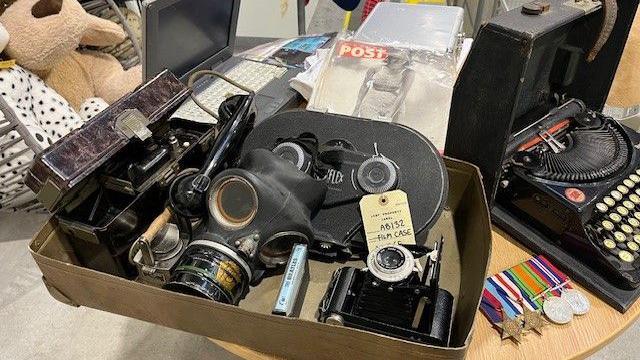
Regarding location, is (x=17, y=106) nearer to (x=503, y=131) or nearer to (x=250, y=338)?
(x=250, y=338)

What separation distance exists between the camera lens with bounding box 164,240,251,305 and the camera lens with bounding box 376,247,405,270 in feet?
0.62

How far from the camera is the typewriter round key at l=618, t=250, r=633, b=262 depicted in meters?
0.79

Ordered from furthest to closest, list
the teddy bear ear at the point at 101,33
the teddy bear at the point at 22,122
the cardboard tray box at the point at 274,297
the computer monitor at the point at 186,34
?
1. the teddy bear ear at the point at 101,33
2. the teddy bear at the point at 22,122
3. the computer monitor at the point at 186,34
4. the cardboard tray box at the point at 274,297

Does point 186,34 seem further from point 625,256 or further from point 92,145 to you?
point 625,256

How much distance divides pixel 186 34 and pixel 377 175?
0.69 metres

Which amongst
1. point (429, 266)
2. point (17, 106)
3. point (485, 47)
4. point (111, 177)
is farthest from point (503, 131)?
point (17, 106)

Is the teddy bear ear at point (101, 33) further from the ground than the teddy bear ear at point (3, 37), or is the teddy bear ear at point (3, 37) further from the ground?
the teddy bear ear at point (3, 37)

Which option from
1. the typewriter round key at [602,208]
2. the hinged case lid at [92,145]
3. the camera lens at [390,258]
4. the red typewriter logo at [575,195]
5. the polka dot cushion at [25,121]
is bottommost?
the polka dot cushion at [25,121]

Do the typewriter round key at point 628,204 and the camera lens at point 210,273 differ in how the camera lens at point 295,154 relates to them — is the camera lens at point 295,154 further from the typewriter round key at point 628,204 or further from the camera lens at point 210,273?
the typewriter round key at point 628,204

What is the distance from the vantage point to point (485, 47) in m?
0.75

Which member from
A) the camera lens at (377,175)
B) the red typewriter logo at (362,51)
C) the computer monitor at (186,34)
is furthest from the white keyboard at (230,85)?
the camera lens at (377,175)

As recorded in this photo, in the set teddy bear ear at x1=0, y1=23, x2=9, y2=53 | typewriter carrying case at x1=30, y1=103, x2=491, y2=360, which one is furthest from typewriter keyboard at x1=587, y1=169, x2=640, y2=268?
teddy bear ear at x1=0, y1=23, x2=9, y2=53

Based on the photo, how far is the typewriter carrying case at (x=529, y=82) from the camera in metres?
0.74

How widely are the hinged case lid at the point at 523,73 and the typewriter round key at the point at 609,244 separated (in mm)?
183
